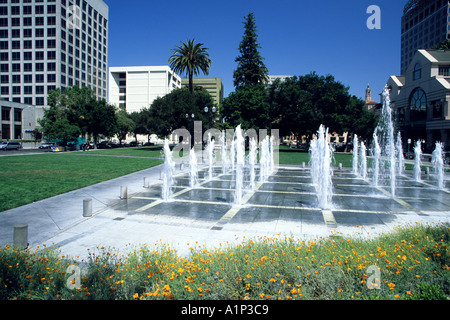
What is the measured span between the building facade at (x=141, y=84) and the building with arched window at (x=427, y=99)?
72.4m

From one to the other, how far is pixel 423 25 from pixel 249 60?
76.1m

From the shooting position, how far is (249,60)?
59.1 m

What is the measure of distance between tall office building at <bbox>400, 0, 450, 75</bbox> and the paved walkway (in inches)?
3500

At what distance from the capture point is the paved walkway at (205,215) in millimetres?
8539

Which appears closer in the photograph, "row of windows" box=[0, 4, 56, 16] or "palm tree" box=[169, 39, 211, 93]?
"palm tree" box=[169, 39, 211, 93]

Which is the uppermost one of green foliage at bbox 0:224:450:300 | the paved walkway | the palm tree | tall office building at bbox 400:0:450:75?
tall office building at bbox 400:0:450:75

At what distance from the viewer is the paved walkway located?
28.0 feet

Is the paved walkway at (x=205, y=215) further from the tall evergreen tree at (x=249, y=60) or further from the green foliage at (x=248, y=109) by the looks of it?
the tall evergreen tree at (x=249, y=60)

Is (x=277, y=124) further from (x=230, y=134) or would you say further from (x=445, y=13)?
(x=445, y=13)

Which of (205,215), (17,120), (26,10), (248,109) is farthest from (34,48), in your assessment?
(205,215)

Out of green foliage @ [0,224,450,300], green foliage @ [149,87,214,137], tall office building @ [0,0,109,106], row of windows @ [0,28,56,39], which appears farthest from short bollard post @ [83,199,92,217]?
row of windows @ [0,28,56,39]

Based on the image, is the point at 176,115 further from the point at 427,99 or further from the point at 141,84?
the point at 141,84

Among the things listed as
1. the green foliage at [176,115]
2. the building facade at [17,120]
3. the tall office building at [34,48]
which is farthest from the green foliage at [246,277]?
the tall office building at [34,48]

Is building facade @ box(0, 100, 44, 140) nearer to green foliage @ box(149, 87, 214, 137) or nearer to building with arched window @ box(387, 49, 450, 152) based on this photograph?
green foliage @ box(149, 87, 214, 137)
